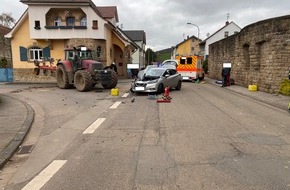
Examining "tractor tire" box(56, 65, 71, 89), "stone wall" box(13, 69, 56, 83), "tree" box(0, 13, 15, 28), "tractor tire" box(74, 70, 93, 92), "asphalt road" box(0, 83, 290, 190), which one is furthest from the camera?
"tree" box(0, 13, 15, 28)

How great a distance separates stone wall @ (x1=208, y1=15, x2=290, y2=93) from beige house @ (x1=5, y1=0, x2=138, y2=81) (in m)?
11.8

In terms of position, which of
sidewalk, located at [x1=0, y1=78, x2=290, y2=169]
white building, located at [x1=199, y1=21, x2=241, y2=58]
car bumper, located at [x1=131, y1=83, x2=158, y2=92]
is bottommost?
sidewalk, located at [x1=0, y1=78, x2=290, y2=169]

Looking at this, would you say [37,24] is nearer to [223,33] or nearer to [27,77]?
[27,77]

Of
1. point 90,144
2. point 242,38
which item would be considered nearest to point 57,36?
point 242,38

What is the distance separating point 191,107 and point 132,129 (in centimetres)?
424

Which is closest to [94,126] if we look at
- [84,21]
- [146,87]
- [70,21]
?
[146,87]

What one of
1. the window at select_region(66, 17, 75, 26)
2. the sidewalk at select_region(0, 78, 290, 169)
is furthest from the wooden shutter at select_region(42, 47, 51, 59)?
the sidewalk at select_region(0, 78, 290, 169)

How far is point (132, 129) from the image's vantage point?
7441 millimetres

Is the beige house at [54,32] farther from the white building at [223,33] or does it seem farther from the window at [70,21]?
the white building at [223,33]

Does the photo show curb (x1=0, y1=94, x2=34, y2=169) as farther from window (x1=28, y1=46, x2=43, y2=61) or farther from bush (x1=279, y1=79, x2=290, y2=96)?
window (x1=28, y1=46, x2=43, y2=61)

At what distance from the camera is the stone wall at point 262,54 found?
1428cm

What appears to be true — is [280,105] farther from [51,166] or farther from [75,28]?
[75,28]

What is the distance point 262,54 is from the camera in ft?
54.2

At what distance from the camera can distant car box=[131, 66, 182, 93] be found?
15.2 metres
